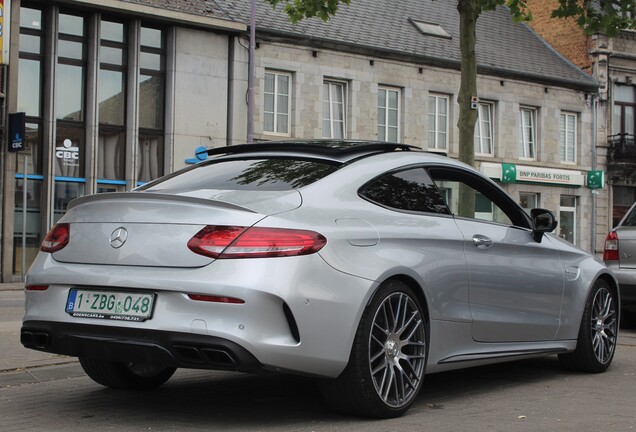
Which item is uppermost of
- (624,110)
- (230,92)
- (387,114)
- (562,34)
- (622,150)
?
(562,34)

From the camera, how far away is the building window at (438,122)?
32938 mm

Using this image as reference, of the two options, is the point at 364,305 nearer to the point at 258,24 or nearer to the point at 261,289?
the point at 261,289

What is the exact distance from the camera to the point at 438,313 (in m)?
5.96

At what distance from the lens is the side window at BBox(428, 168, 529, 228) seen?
6520mm

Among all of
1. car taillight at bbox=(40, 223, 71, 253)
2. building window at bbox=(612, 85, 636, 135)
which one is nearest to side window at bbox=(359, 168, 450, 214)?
car taillight at bbox=(40, 223, 71, 253)

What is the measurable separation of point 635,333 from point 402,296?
671cm

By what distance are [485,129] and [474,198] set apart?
27.9 m

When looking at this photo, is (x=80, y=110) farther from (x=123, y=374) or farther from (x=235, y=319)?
(x=235, y=319)

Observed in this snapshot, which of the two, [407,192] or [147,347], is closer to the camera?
[147,347]

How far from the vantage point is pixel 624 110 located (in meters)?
37.9

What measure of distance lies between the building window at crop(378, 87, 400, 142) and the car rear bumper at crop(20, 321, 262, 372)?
26604 mm

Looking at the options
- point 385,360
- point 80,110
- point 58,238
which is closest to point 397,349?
point 385,360

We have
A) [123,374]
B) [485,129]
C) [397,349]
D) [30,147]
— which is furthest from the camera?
[485,129]

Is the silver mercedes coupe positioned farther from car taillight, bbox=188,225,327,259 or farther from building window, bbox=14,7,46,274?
building window, bbox=14,7,46,274
